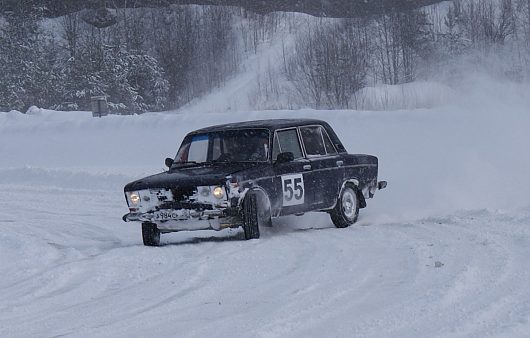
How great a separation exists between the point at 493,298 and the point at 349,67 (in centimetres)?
4590

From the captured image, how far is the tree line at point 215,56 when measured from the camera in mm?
53562

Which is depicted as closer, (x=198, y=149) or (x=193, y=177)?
(x=193, y=177)

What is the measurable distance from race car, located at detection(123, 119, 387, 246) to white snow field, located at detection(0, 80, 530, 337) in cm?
32

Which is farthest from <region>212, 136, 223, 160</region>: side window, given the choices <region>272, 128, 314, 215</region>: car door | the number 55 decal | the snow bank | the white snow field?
the snow bank

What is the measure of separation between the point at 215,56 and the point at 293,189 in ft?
190

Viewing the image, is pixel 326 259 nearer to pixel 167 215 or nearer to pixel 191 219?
pixel 191 219

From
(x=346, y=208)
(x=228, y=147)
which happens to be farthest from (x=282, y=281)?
(x=346, y=208)

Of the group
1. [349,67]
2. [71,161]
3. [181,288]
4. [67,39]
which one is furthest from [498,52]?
[181,288]

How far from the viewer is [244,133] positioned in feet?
37.2

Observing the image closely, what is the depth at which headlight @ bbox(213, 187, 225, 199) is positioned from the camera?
32.6 feet

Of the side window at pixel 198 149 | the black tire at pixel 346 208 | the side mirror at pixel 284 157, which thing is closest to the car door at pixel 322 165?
the black tire at pixel 346 208

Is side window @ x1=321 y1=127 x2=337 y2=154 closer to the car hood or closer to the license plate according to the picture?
the car hood

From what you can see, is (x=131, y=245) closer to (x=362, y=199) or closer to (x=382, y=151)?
(x=362, y=199)

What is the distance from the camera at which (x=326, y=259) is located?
8500mm
